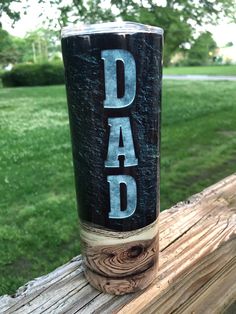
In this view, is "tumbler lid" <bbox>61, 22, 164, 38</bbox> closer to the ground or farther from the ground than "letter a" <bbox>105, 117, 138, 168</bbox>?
farther from the ground

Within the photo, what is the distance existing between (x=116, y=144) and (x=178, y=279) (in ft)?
1.53

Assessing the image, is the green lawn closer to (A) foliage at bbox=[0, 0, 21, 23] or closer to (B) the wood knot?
(A) foliage at bbox=[0, 0, 21, 23]

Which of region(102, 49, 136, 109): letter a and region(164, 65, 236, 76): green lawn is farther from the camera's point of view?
region(164, 65, 236, 76): green lawn

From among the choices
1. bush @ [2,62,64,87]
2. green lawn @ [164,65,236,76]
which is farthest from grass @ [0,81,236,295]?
green lawn @ [164,65,236,76]

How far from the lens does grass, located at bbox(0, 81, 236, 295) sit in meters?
2.59

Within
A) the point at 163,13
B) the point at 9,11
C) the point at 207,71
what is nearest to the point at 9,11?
the point at 9,11

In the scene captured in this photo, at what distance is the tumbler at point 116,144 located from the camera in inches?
33.6

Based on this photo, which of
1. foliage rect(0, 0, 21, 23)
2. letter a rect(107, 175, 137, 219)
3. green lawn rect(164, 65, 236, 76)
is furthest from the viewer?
green lawn rect(164, 65, 236, 76)

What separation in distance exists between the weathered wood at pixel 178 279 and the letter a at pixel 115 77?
51 centimetres

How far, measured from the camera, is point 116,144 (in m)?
0.90

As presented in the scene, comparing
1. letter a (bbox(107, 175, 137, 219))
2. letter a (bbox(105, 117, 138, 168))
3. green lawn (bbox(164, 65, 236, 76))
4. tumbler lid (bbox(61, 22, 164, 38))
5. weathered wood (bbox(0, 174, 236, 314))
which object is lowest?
green lawn (bbox(164, 65, 236, 76))

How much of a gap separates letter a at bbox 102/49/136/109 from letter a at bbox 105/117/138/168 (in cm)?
4

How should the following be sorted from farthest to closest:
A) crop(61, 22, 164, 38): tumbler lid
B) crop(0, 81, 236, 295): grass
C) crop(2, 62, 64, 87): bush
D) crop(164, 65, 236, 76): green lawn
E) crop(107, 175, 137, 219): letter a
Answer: crop(164, 65, 236, 76): green lawn → crop(2, 62, 64, 87): bush → crop(0, 81, 236, 295): grass → crop(107, 175, 137, 219): letter a → crop(61, 22, 164, 38): tumbler lid

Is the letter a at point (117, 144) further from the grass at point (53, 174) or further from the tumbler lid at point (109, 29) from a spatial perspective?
the grass at point (53, 174)
